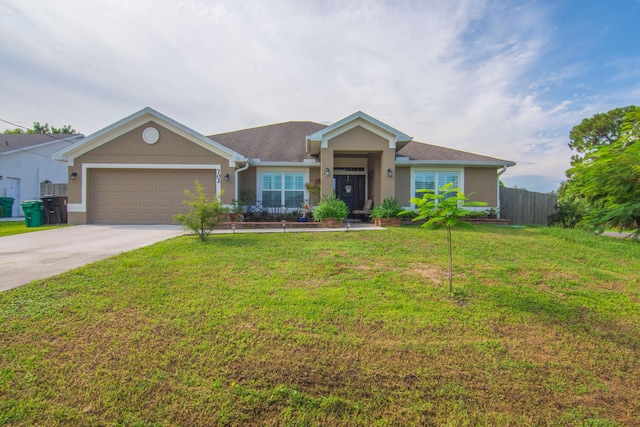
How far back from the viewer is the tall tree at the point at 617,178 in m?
3.51

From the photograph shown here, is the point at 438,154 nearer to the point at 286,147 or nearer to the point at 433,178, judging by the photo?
the point at 433,178

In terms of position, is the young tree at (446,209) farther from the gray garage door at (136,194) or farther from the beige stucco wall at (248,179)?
the beige stucco wall at (248,179)

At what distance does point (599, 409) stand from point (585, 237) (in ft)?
30.3

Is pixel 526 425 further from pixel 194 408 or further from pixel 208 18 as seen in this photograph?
pixel 208 18

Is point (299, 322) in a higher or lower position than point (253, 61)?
lower

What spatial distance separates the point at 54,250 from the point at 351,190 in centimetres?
1186

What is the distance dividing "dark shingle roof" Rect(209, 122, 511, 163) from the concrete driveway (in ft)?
22.8

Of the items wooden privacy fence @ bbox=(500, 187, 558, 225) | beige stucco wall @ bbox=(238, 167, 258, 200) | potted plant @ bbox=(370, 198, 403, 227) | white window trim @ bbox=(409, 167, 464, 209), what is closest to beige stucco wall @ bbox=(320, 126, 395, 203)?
potted plant @ bbox=(370, 198, 403, 227)

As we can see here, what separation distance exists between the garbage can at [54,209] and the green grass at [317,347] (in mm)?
10263

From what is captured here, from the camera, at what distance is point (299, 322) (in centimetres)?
357

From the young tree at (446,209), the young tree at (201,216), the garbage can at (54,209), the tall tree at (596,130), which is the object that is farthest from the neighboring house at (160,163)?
the tall tree at (596,130)

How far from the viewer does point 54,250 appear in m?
7.00

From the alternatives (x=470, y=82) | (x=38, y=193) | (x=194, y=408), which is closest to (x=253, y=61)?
(x=470, y=82)

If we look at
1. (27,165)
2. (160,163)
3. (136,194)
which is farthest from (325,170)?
(27,165)
